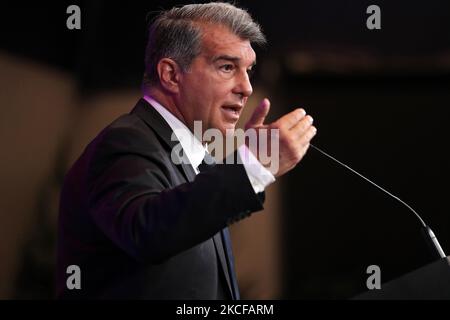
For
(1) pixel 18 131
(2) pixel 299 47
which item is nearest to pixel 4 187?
(1) pixel 18 131

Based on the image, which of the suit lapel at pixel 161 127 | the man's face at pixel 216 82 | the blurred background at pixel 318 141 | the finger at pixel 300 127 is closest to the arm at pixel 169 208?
the finger at pixel 300 127

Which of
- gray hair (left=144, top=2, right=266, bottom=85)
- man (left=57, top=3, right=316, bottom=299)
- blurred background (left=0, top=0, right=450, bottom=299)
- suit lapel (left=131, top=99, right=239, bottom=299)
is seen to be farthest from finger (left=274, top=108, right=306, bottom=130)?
blurred background (left=0, top=0, right=450, bottom=299)

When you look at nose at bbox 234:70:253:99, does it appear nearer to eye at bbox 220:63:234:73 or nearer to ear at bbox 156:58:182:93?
eye at bbox 220:63:234:73

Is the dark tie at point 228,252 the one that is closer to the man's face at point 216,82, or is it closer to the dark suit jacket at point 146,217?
the dark suit jacket at point 146,217

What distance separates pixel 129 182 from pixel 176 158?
255 millimetres

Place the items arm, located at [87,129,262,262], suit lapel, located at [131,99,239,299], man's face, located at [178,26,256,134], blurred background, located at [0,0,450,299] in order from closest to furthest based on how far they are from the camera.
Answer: arm, located at [87,129,262,262] → suit lapel, located at [131,99,239,299] → man's face, located at [178,26,256,134] → blurred background, located at [0,0,450,299]

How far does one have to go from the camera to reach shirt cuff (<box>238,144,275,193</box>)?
3.18 ft

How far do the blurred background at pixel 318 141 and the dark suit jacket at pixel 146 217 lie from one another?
1.89 meters

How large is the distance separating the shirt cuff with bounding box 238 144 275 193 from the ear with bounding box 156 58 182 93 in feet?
1.42

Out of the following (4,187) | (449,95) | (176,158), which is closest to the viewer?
(176,158)

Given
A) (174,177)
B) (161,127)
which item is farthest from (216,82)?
A: (174,177)

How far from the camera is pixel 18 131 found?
2975 millimetres

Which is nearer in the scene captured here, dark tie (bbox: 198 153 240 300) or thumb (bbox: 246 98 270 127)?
thumb (bbox: 246 98 270 127)
